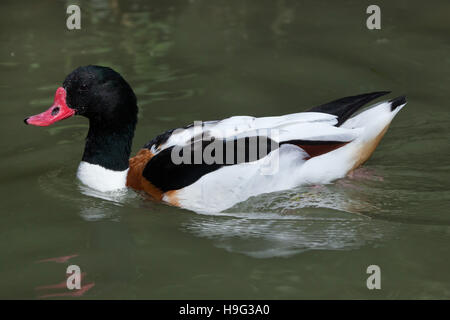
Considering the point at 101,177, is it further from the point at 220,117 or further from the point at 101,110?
the point at 220,117

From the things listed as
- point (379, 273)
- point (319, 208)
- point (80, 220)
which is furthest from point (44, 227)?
point (379, 273)

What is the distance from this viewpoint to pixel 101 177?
19.3ft

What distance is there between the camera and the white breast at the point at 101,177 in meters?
5.87

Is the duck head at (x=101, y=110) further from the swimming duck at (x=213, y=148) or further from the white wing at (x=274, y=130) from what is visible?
the white wing at (x=274, y=130)

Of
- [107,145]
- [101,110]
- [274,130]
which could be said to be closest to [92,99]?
[101,110]

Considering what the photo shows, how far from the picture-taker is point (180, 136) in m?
5.75

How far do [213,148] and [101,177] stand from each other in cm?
98

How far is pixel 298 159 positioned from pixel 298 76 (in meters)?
2.86

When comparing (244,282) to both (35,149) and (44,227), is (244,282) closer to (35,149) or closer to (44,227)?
(44,227)

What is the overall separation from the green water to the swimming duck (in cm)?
14

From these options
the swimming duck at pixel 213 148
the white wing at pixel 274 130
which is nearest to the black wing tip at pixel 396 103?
the swimming duck at pixel 213 148

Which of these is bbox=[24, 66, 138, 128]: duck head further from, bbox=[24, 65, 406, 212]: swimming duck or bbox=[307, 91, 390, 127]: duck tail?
bbox=[307, 91, 390, 127]: duck tail

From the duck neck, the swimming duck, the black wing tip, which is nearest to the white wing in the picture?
the swimming duck

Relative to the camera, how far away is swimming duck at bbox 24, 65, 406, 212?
5.54 m
